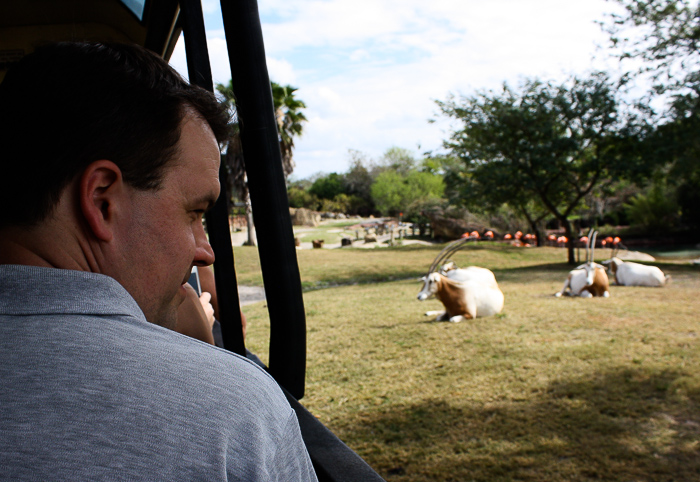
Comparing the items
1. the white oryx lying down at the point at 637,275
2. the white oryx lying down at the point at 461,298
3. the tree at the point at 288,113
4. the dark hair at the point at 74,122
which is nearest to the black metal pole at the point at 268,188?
the dark hair at the point at 74,122

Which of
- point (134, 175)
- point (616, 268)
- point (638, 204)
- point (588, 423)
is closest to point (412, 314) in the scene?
point (588, 423)

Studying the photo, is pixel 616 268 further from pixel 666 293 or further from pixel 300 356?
pixel 300 356

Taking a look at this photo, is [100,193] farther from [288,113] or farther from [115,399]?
[288,113]

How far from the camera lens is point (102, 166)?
2.01 feet

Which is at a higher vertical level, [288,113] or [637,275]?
[288,113]

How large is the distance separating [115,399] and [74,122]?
0.34 metres

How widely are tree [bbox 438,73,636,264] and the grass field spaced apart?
701cm

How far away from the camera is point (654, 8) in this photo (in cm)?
1306

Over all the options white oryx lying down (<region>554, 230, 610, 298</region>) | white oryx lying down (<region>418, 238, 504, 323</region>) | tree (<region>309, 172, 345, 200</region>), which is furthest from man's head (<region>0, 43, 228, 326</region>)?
tree (<region>309, 172, 345, 200</region>)

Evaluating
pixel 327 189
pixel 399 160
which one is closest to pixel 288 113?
pixel 327 189

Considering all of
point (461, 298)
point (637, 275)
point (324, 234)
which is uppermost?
point (324, 234)

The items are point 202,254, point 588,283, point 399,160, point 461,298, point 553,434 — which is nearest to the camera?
point 202,254

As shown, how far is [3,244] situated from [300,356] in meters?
0.62

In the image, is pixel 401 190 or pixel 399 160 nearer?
pixel 401 190
